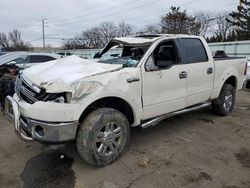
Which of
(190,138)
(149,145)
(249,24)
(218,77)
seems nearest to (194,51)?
(218,77)

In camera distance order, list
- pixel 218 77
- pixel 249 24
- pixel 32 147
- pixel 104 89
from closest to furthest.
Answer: pixel 104 89 → pixel 32 147 → pixel 218 77 → pixel 249 24

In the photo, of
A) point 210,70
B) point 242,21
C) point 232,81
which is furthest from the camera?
point 242,21

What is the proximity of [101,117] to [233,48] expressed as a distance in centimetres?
1668

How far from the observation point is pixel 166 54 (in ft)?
16.4

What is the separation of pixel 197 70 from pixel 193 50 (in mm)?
417

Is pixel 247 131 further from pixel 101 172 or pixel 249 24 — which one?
pixel 249 24

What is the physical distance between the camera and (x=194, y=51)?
17.3 feet

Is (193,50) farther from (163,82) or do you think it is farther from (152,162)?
(152,162)

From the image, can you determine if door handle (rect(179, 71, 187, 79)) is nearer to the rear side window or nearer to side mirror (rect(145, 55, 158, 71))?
the rear side window

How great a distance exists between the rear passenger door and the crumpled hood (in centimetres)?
160

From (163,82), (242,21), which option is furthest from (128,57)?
(242,21)

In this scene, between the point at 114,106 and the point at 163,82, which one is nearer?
the point at 114,106

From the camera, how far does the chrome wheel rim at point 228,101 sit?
630 centimetres

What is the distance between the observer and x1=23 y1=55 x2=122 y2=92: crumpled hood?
3.50m
